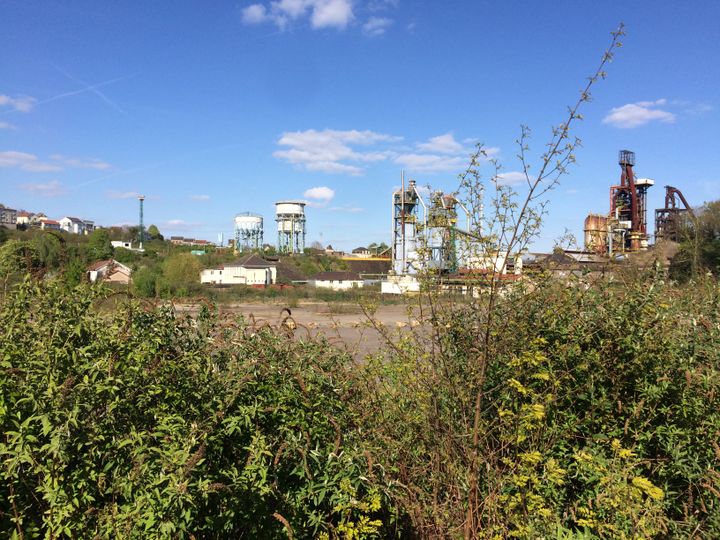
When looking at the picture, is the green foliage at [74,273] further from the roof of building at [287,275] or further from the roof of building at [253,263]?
the roof of building at [287,275]

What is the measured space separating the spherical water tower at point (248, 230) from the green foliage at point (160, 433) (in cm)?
9515

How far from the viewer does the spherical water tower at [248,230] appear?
9619cm

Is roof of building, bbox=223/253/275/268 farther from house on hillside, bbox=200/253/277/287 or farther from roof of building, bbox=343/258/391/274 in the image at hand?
roof of building, bbox=343/258/391/274

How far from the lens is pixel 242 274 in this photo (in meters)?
57.8

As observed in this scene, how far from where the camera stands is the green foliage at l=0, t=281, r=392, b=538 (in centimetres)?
189

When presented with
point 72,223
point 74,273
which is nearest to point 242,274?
point 74,273

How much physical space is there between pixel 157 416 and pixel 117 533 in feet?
1.53

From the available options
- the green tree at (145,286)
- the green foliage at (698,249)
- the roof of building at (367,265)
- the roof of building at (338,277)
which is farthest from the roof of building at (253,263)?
the green tree at (145,286)

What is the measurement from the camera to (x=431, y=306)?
266cm

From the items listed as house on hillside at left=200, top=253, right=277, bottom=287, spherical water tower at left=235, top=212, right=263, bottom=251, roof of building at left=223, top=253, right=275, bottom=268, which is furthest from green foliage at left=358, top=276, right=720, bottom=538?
spherical water tower at left=235, top=212, right=263, bottom=251

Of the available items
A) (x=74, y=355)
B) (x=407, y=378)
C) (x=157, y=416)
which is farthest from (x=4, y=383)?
(x=407, y=378)

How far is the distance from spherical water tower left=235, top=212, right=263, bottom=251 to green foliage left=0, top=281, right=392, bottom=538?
9515cm

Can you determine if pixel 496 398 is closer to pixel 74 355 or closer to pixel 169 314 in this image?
pixel 169 314

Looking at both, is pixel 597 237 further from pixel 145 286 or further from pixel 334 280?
pixel 334 280
